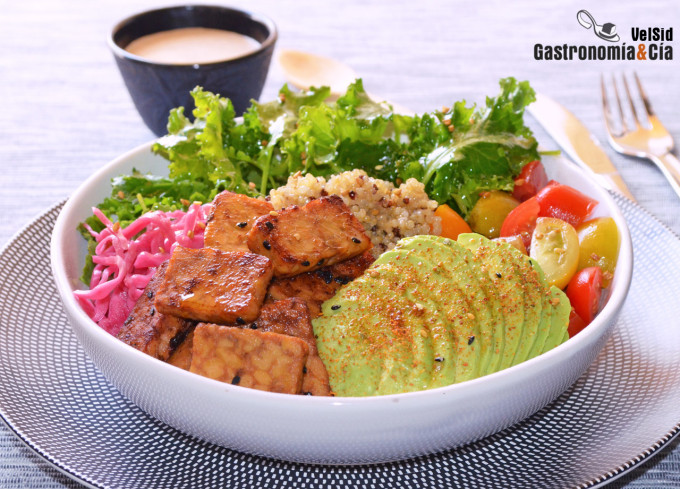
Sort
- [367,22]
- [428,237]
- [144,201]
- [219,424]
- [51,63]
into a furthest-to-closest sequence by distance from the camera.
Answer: [367,22] < [51,63] < [144,201] < [428,237] < [219,424]

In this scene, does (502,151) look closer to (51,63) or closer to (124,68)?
(124,68)

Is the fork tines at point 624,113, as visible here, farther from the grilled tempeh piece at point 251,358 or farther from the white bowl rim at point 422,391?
the grilled tempeh piece at point 251,358

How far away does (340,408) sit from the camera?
1953mm

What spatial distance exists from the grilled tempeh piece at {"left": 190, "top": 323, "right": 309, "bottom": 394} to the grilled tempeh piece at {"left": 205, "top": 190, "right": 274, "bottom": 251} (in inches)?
22.5

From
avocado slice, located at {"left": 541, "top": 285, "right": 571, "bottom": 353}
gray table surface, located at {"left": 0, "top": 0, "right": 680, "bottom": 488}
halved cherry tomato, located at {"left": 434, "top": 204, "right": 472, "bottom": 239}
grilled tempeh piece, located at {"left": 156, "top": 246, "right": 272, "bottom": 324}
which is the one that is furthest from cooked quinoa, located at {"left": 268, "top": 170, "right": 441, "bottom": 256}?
gray table surface, located at {"left": 0, "top": 0, "right": 680, "bottom": 488}

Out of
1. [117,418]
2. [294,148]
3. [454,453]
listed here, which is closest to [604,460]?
[454,453]

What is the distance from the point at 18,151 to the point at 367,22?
293 centimetres

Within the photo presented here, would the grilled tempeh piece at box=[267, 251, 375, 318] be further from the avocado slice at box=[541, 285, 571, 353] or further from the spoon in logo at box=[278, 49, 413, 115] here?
the spoon in logo at box=[278, 49, 413, 115]

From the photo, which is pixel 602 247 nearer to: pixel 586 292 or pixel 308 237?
pixel 586 292

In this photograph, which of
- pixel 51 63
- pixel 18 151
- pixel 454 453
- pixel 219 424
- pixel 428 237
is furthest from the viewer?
pixel 51 63

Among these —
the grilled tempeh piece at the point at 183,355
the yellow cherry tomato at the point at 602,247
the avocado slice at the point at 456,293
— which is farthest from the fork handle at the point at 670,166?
the grilled tempeh piece at the point at 183,355

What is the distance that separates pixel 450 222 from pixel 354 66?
8.05ft

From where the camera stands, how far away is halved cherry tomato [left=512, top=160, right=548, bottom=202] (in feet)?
10.7

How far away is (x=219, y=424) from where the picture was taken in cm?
207
